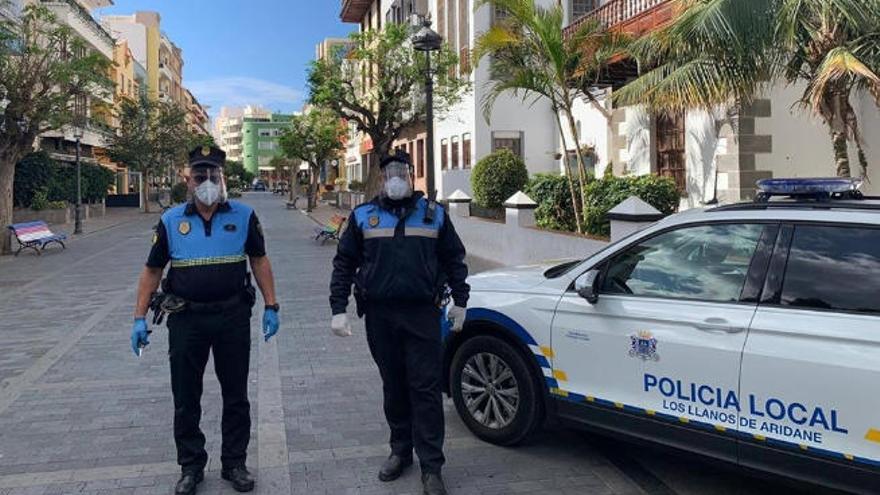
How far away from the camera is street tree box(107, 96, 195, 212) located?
41.1 m

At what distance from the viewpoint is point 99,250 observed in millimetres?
20422

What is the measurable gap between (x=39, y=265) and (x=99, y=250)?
12.2ft

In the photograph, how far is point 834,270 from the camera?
3.46 m

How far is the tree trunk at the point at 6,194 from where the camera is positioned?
18.3 m

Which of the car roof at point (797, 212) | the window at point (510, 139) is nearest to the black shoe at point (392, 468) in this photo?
the car roof at point (797, 212)

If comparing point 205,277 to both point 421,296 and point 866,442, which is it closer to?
→ point 421,296

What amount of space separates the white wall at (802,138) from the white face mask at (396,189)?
364 inches

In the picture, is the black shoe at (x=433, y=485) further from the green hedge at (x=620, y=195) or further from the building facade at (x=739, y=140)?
the building facade at (x=739, y=140)

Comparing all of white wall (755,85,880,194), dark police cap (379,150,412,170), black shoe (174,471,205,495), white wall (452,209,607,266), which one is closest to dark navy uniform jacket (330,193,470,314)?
dark police cap (379,150,412,170)

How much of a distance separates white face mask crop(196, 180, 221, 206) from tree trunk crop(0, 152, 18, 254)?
1684 centimetres

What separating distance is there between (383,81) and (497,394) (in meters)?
17.8

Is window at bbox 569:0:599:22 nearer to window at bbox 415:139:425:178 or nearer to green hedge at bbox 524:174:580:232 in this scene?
green hedge at bbox 524:174:580:232

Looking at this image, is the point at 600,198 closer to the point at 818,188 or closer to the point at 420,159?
the point at 818,188

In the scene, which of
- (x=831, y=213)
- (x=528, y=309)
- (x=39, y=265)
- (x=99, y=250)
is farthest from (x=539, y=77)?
(x=99, y=250)
